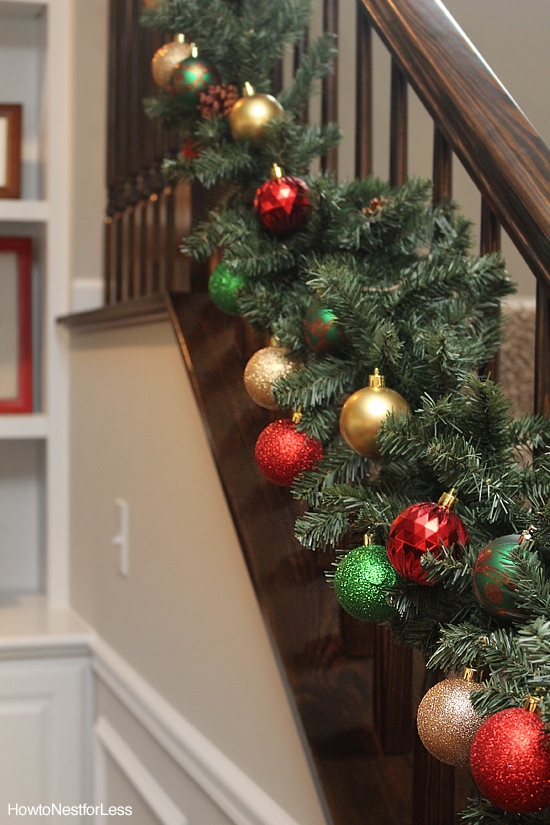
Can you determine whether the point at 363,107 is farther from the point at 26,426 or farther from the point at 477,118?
the point at 26,426

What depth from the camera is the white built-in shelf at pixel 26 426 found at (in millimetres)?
1903

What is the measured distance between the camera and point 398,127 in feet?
3.13

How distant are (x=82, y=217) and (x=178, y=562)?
0.91m

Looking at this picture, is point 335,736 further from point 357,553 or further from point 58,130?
point 58,130

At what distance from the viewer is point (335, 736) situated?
0.78 meters

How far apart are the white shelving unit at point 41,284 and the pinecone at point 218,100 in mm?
870

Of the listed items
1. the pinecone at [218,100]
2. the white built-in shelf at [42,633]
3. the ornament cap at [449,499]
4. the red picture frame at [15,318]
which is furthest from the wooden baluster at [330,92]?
the red picture frame at [15,318]

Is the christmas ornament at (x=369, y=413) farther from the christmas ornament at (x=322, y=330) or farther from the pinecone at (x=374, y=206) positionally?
the pinecone at (x=374, y=206)

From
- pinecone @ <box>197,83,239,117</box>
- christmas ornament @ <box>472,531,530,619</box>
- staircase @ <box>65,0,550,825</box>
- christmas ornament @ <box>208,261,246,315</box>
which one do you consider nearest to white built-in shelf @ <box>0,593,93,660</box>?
staircase @ <box>65,0,550,825</box>

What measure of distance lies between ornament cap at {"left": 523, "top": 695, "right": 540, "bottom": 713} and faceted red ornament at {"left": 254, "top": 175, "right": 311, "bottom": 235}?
0.60 metres

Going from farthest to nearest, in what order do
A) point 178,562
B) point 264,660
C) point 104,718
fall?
point 104,718
point 178,562
point 264,660

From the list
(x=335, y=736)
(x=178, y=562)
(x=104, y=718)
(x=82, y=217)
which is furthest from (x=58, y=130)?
(x=335, y=736)

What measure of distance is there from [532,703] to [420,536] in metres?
0.15

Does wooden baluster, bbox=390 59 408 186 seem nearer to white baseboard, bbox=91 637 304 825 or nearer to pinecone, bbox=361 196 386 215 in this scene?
pinecone, bbox=361 196 386 215
